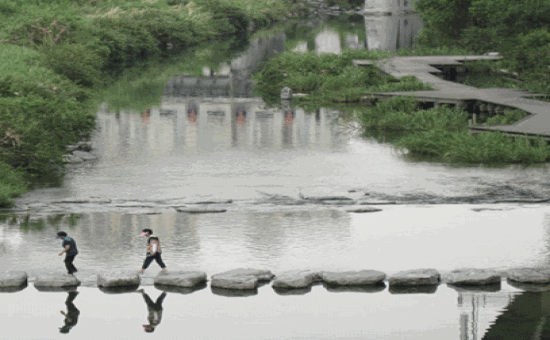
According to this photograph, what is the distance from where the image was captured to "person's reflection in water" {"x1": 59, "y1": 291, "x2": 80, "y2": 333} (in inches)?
394

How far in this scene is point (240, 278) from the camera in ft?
37.6

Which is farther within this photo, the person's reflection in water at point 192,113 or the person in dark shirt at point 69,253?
the person's reflection in water at point 192,113

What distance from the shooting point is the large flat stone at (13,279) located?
1148cm

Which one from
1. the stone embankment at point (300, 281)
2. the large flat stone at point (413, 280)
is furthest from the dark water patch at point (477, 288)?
the large flat stone at point (413, 280)

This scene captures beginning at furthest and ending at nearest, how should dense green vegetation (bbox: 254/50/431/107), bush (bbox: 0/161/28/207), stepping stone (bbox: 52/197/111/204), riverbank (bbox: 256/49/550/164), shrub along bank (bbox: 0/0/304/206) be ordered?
dense green vegetation (bbox: 254/50/431/107), riverbank (bbox: 256/49/550/164), shrub along bank (bbox: 0/0/304/206), stepping stone (bbox: 52/197/111/204), bush (bbox: 0/161/28/207)

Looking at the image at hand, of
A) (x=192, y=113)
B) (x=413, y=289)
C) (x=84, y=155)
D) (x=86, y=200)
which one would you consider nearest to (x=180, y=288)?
(x=413, y=289)

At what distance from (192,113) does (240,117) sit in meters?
1.59

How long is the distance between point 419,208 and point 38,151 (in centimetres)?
721

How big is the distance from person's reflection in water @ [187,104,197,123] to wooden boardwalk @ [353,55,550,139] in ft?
19.0

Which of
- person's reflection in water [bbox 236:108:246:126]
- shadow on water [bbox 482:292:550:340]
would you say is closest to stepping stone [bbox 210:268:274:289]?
shadow on water [bbox 482:292:550:340]

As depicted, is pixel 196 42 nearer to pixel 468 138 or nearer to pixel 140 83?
pixel 140 83

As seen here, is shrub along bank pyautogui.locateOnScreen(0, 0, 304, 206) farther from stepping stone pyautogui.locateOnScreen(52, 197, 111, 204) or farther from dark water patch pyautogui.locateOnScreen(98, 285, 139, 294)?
dark water patch pyautogui.locateOnScreen(98, 285, 139, 294)

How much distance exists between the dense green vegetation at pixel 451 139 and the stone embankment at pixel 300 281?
28.5 ft

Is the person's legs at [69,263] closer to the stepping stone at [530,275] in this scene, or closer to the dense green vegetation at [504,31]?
the stepping stone at [530,275]
